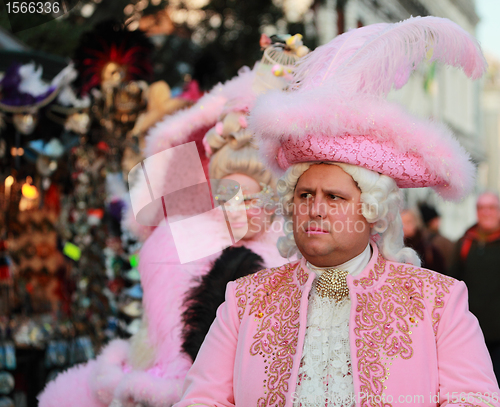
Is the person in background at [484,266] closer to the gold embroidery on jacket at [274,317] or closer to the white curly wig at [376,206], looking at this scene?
the white curly wig at [376,206]

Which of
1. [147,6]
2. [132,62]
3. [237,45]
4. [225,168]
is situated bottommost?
[237,45]

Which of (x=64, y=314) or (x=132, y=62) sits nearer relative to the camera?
(x=132, y=62)

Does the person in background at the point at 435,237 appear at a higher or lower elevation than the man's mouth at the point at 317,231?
lower

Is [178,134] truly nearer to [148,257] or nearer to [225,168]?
[225,168]

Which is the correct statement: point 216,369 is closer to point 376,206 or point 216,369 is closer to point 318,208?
point 318,208

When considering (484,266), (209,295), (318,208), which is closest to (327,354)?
(318,208)

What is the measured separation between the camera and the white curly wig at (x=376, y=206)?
82.3 inches

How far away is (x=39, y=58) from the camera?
226 inches

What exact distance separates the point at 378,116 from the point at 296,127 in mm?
276

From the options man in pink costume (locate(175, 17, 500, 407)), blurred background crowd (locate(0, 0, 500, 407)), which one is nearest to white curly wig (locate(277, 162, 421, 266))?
man in pink costume (locate(175, 17, 500, 407))

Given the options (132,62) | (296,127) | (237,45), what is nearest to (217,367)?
(296,127)

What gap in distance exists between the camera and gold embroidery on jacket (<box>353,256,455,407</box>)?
1.91 metres

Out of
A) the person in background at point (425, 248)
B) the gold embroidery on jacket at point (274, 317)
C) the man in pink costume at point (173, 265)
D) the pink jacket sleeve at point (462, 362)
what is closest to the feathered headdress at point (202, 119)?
the man in pink costume at point (173, 265)

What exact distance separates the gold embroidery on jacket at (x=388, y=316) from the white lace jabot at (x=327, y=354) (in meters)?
0.07
